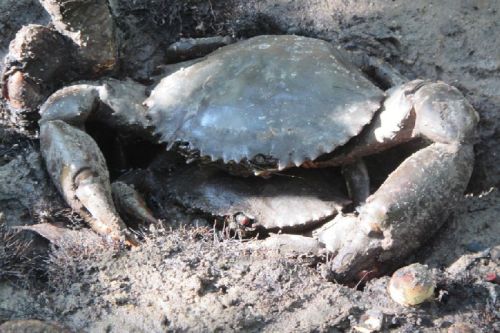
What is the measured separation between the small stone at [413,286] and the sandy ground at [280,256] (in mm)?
68

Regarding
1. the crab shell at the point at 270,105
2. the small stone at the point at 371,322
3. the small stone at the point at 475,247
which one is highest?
the crab shell at the point at 270,105

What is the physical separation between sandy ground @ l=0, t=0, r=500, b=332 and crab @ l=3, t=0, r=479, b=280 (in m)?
0.23

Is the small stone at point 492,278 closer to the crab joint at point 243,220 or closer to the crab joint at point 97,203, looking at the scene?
the crab joint at point 243,220

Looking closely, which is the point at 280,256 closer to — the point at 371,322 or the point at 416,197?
the point at 371,322

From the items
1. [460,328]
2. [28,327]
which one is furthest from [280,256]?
[28,327]

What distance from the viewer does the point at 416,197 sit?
12.1 ft

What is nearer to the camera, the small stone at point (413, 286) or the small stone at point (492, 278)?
the small stone at point (413, 286)

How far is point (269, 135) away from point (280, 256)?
2.61 ft

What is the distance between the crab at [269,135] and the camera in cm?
379

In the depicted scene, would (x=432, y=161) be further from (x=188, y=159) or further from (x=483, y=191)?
(x=188, y=159)

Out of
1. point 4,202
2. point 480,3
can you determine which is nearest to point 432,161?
point 480,3

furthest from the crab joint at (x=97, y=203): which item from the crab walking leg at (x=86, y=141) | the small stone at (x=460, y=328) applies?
the small stone at (x=460, y=328)

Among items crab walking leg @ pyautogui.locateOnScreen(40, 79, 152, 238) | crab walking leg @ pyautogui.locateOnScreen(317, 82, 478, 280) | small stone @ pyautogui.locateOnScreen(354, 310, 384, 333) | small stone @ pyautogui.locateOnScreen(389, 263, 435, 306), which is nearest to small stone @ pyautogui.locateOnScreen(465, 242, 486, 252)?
crab walking leg @ pyautogui.locateOnScreen(317, 82, 478, 280)

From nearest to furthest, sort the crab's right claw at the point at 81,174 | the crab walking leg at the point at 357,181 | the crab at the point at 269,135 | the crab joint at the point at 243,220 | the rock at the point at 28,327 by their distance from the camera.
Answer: the rock at the point at 28,327, the crab at the point at 269,135, the crab's right claw at the point at 81,174, the crab joint at the point at 243,220, the crab walking leg at the point at 357,181
